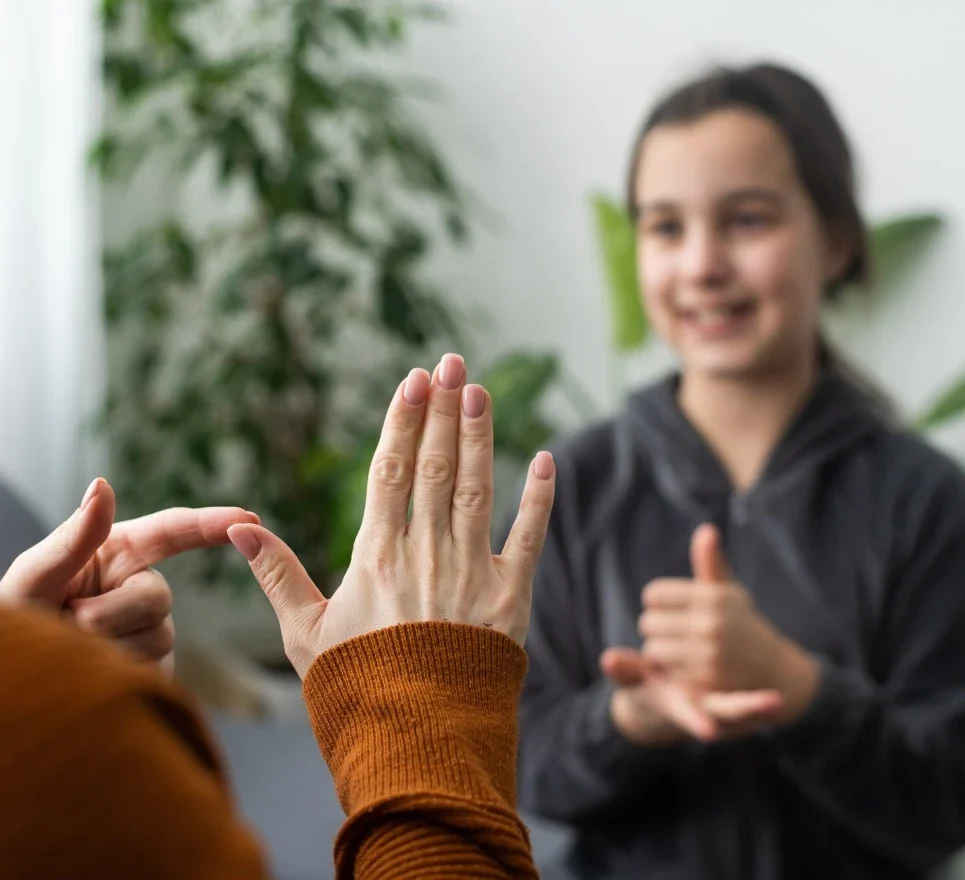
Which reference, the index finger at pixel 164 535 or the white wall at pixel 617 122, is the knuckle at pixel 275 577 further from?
the white wall at pixel 617 122

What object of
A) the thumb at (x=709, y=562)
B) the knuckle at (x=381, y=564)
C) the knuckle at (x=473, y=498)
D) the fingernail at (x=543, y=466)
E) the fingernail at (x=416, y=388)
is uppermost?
the fingernail at (x=416, y=388)

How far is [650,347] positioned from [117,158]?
104cm

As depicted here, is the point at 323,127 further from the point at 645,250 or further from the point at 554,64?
the point at 645,250

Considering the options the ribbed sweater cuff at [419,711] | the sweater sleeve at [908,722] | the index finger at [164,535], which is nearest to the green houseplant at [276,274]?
the sweater sleeve at [908,722]

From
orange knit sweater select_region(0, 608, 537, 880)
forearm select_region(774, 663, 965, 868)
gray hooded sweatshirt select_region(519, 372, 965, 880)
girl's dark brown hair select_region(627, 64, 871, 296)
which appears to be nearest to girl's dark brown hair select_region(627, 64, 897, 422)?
girl's dark brown hair select_region(627, 64, 871, 296)

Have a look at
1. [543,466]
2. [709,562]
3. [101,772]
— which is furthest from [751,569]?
[101,772]

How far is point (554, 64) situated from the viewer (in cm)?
251

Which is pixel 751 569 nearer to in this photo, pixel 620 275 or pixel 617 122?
pixel 620 275

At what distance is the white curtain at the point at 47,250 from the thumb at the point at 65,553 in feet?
4.84

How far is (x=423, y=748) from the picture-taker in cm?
56

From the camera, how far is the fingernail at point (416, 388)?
65 centimetres

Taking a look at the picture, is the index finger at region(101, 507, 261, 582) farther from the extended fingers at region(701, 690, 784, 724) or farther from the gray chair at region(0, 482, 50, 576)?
the gray chair at region(0, 482, 50, 576)

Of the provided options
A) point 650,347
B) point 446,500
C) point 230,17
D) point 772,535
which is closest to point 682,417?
point 772,535

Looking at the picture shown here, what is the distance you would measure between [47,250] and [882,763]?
5.31 ft
